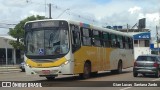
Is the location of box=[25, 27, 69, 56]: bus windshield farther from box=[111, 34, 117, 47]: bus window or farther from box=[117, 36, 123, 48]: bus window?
box=[117, 36, 123, 48]: bus window

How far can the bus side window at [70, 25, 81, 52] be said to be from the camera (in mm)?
21547

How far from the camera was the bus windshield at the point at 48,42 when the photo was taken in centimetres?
2091

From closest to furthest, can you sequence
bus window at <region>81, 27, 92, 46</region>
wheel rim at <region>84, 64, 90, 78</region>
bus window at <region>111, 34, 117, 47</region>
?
bus window at <region>81, 27, 92, 46</region>, wheel rim at <region>84, 64, 90, 78</region>, bus window at <region>111, 34, 117, 47</region>

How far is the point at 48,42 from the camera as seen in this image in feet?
68.6

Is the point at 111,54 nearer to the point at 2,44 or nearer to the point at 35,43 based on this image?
the point at 35,43

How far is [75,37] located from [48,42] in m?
1.75

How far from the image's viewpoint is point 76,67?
71.4 feet

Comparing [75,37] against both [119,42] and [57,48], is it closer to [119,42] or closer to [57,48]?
[57,48]

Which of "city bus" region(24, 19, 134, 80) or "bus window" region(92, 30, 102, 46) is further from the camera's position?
"bus window" region(92, 30, 102, 46)

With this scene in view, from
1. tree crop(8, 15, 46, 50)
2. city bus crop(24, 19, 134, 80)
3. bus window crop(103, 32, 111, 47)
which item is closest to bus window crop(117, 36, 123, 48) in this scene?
bus window crop(103, 32, 111, 47)

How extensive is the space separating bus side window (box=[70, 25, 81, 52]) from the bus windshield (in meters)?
0.61

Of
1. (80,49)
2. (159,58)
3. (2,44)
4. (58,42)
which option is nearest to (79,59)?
(80,49)

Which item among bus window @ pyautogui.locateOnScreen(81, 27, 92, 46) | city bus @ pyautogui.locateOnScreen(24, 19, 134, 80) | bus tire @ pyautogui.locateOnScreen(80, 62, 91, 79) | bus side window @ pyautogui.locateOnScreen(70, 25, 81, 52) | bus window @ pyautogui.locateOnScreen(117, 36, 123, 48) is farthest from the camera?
bus window @ pyautogui.locateOnScreen(117, 36, 123, 48)

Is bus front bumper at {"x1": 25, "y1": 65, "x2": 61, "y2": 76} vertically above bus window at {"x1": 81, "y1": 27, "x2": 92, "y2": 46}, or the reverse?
bus window at {"x1": 81, "y1": 27, "x2": 92, "y2": 46}
